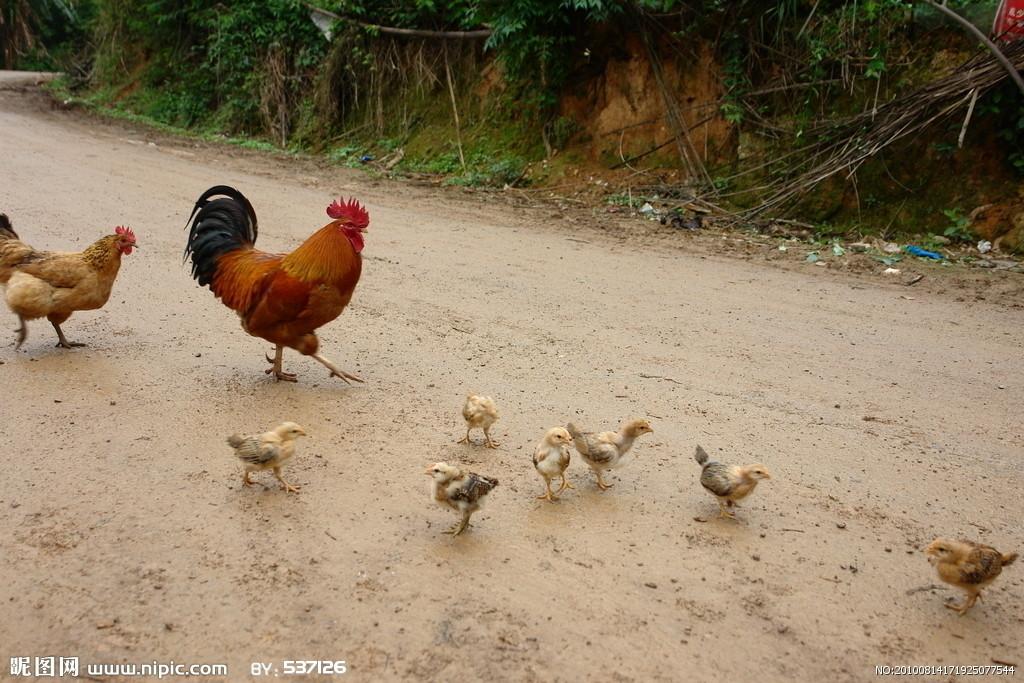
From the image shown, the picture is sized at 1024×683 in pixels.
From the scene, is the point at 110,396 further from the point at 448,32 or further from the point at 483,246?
the point at 448,32

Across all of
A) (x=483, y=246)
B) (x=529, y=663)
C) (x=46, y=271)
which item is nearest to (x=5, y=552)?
(x=529, y=663)

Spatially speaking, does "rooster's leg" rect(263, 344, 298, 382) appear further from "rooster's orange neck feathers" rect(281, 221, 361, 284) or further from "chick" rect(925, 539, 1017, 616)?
"chick" rect(925, 539, 1017, 616)

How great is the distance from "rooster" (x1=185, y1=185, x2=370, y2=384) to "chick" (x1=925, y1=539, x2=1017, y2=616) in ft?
13.5

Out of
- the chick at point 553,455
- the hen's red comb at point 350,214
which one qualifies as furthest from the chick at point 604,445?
the hen's red comb at point 350,214

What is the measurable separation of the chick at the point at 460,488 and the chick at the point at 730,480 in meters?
1.21

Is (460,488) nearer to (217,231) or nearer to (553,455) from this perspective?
(553,455)

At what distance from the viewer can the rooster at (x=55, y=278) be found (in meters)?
6.15

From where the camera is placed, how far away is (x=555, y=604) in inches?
140

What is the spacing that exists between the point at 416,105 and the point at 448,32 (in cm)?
184

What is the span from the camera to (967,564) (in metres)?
3.52

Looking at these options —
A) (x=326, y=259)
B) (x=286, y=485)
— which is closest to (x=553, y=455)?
(x=286, y=485)

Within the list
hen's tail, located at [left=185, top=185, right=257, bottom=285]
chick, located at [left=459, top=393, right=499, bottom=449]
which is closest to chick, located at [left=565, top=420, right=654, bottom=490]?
chick, located at [left=459, top=393, right=499, bottom=449]

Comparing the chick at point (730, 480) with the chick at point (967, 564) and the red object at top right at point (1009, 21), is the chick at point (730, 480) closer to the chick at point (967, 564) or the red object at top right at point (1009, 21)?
the chick at point (967, 564)

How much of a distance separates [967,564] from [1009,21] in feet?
33.1
